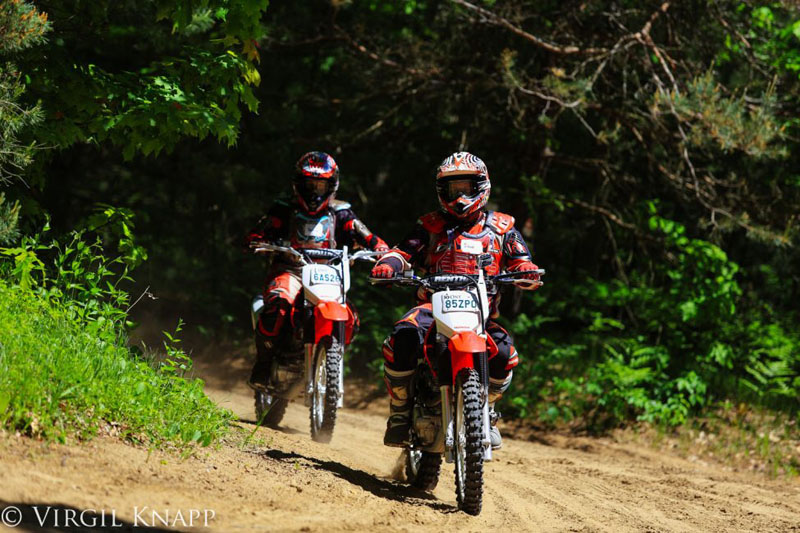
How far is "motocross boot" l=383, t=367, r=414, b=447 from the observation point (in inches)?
249

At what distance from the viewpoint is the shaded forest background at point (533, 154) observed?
26.2ft

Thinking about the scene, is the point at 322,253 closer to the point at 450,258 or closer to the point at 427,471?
the point at 450,258

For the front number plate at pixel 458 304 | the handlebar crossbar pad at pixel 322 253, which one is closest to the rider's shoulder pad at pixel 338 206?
the handlebar crossbar pad at pixel 322 253

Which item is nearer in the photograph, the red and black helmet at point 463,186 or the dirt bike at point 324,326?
the red and black helmet at point 463,186

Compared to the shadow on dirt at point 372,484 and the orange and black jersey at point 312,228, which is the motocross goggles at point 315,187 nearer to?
the orange and black jersey at point 312,228

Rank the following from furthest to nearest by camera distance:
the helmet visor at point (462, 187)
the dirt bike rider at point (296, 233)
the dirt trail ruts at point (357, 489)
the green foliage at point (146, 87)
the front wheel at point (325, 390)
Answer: the dirt bike rider at point (296, 233) < the front wheel at point (325, 390) < the green foliage at point (146, 87) < the helmet visor at point (462, 187) < the dirt trail ruts at point (357, 489)

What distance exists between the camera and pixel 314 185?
876cm

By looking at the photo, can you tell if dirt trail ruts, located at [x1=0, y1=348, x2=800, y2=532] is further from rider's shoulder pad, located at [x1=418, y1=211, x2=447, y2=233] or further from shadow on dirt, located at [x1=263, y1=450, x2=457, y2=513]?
rider's shoulder pad, located at [x1=418, y1=211, x2=447, y2=233]

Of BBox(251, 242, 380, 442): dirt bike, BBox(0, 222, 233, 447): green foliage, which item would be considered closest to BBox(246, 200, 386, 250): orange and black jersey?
BBox(251, 242, 380, 442): dirt bike

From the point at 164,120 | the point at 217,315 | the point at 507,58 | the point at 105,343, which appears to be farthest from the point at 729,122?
the point at 217,315

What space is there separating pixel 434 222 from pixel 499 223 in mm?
499

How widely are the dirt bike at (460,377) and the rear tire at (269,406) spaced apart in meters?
3.05

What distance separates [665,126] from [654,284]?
2702 mm

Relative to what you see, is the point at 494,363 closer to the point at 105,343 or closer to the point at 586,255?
the point at 105,343
